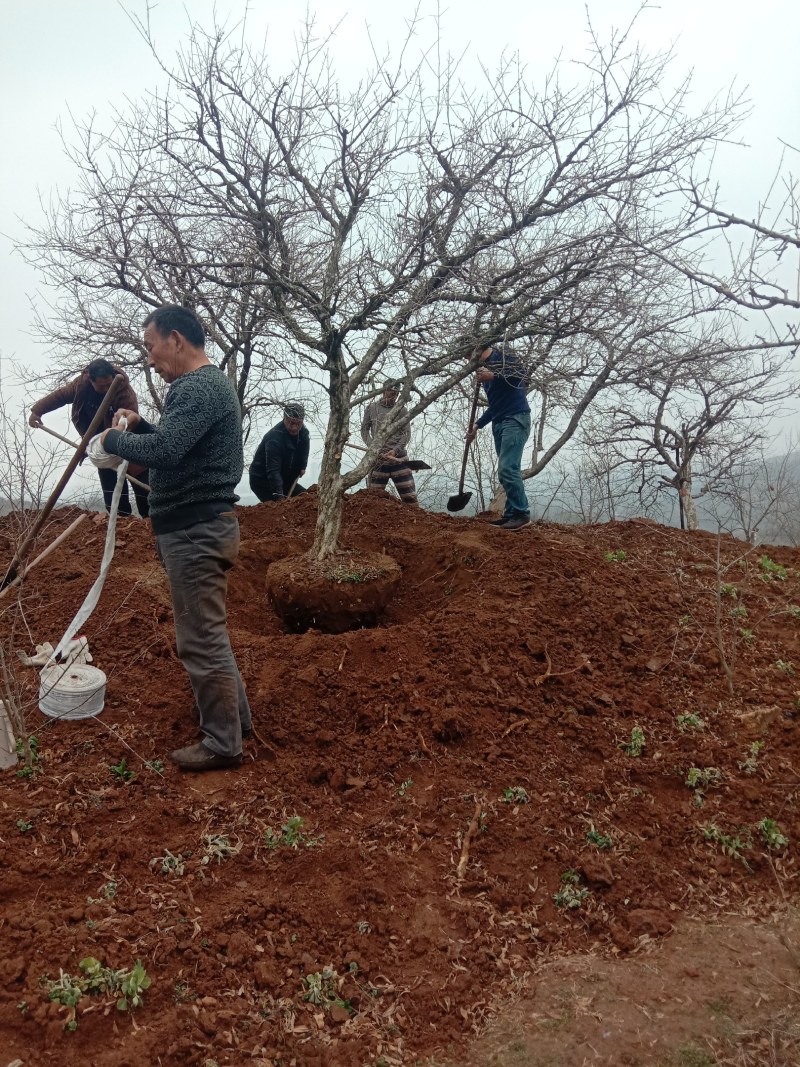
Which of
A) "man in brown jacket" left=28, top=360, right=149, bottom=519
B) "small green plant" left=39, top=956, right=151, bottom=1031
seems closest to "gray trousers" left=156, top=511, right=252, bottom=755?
"small green plant" left=39, top=956, right=151, bottom=1031

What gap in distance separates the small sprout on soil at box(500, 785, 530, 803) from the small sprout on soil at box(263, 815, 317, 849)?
0.87 m

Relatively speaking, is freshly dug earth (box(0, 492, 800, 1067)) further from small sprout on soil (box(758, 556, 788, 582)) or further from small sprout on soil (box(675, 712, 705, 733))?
small sprout on soil (box(758, 556, 788, 582))

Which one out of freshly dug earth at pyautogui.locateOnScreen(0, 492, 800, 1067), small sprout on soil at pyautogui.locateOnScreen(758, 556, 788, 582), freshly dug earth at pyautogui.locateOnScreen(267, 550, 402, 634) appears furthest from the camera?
small sprout on soil at pyautogui.locateOnScreen(758, 556, 788, 582)

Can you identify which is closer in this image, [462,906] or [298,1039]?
[298,1039]

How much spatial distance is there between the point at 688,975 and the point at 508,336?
371 cm

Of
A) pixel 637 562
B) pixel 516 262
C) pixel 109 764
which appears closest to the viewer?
pixel 109 764

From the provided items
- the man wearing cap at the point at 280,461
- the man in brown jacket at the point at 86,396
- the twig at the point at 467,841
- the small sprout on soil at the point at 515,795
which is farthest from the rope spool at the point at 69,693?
the man wearing cap at the point at 280,461

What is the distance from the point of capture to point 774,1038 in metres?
1.86

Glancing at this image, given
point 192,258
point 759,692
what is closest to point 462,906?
point 759,692

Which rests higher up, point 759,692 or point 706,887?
point 759,692

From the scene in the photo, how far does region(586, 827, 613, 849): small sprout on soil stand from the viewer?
108 inches

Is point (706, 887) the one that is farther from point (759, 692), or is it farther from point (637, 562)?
point (637, 562)

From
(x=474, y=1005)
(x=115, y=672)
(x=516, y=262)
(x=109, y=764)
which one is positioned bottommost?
(x=474, y=1005)

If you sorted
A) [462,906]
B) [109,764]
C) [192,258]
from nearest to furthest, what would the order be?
[462,906]
[109,764]
[192,258]
